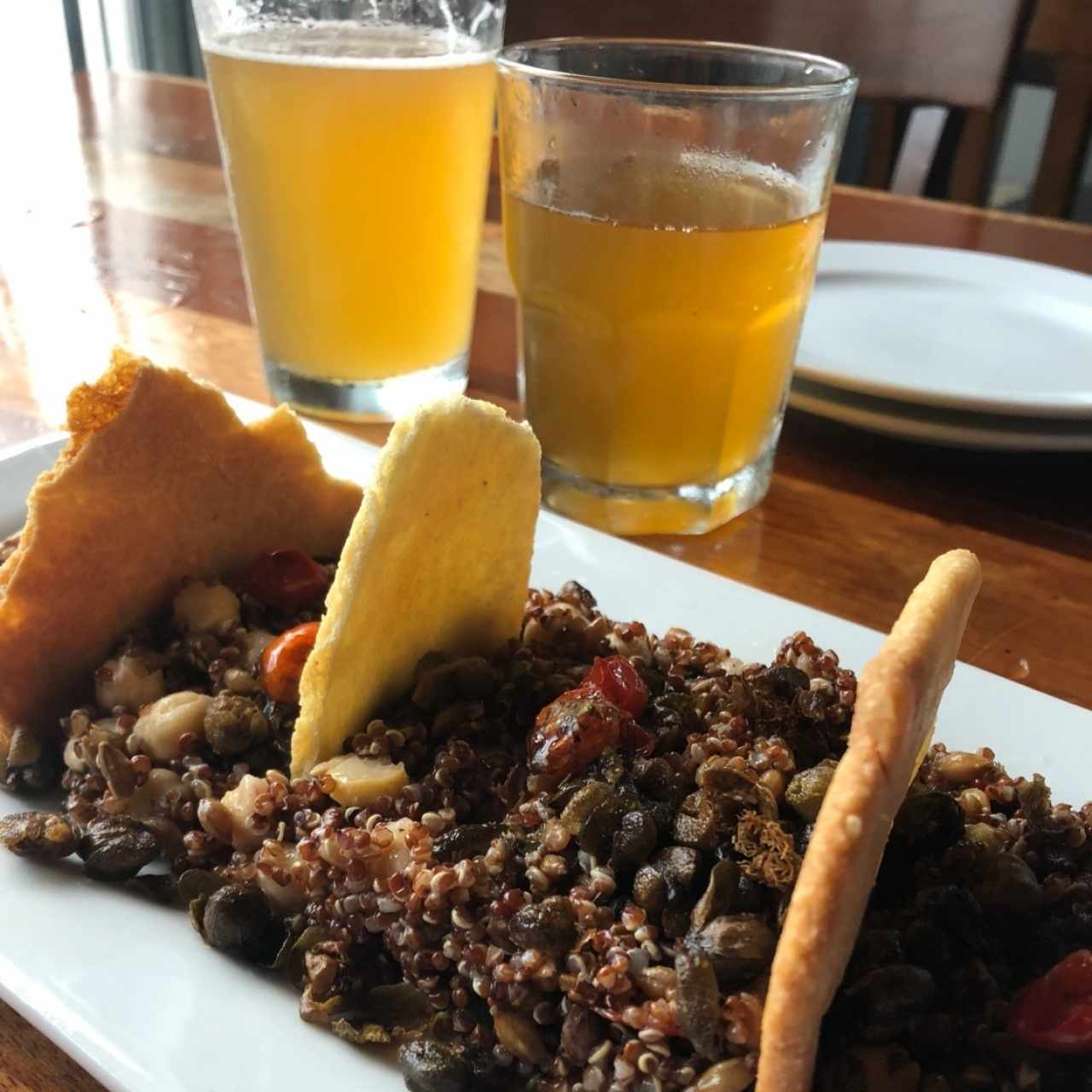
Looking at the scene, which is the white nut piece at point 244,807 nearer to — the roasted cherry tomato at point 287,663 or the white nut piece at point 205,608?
the roasted cherry tomato at point 287,663

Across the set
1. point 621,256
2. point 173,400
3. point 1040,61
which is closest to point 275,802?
point 173,400

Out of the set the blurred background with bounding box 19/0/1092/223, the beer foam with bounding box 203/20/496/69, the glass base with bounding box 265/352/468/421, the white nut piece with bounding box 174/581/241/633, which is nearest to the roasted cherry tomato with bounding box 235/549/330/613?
the white nut piece with bounding box 174/581/241/633

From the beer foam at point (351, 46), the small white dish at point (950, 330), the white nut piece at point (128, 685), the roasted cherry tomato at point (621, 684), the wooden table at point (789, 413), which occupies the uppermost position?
the beer foam at point (351, 46)

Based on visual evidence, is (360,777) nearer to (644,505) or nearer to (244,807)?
(244,807)

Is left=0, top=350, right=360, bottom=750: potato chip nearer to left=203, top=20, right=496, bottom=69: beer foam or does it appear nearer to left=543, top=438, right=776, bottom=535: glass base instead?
left=543, top=438, right=776, bottom=535: glass base

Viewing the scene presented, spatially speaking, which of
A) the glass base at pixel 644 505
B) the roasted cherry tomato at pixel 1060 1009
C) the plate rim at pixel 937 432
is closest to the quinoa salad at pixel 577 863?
the roasted cherry tomato at pixel 1060 1009

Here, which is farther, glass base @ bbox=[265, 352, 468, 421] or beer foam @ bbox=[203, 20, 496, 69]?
glass base @ bbox=[265, 352, 468, 421]

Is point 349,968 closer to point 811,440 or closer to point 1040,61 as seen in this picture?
point 811,440
